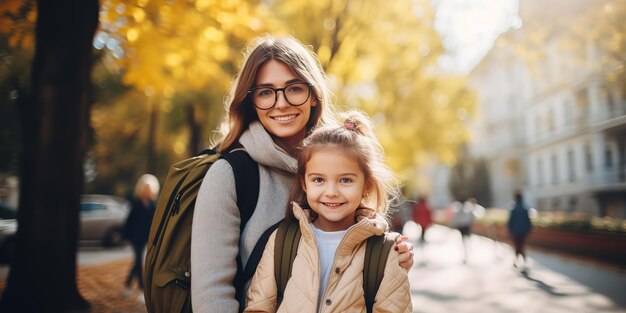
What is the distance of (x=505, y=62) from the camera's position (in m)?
13.1

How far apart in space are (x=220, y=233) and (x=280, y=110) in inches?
28.8

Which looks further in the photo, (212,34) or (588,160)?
(588,160)

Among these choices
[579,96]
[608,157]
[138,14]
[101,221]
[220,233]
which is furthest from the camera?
[101,221]

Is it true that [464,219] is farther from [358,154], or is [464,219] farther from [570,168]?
[358,154]

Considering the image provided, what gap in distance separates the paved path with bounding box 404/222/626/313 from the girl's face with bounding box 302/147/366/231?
19.1 feet

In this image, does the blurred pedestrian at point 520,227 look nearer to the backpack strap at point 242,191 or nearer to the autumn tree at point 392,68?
the autumn tree at point 392,68

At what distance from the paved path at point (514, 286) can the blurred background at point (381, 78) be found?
5.70ft

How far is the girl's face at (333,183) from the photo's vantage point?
2.31m

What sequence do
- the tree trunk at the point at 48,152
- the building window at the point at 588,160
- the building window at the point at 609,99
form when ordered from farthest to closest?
the building window at the point at 588,160 < the building window at the point at 609,99 < the tree trunk at the point at 48,152

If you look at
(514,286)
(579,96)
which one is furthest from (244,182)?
(579,96)

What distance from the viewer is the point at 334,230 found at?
2.40 metres

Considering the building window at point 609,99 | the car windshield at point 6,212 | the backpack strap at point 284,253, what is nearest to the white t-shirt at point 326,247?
the backpack strap at point 284,253

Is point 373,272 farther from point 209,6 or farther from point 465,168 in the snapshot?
point 465,168

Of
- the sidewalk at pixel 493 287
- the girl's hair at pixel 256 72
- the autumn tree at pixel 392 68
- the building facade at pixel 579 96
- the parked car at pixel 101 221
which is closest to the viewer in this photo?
the girl's hair at pixel 256 72
